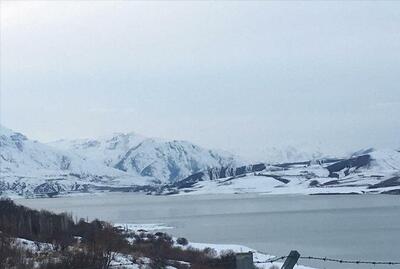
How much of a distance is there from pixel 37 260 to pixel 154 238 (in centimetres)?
2123

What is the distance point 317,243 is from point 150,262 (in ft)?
74.5

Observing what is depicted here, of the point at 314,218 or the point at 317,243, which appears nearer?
the point at 317,243

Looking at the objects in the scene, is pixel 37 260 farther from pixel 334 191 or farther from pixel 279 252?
pixel 334 191

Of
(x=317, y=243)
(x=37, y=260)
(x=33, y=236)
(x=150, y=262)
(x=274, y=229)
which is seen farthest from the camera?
(x=274, y=229)

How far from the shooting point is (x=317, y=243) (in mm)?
43000

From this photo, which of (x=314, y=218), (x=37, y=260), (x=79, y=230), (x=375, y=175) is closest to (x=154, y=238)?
(x=79, y=230)

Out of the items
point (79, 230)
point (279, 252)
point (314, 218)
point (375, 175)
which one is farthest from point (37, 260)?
point (375, 175)

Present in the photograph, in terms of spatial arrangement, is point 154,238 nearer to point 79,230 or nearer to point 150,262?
point 79,230

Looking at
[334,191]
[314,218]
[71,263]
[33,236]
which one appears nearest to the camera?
[71,263]

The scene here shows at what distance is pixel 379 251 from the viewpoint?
1492 inches

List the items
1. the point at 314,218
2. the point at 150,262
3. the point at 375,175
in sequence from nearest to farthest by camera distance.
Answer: the point at 150,262, the point at 314,218, the point at 375,175

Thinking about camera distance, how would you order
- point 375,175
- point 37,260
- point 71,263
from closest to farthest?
point 71,263 → point 37,260 → point 375,175

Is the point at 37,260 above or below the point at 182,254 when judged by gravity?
above

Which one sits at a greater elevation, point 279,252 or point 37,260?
point 37,260
